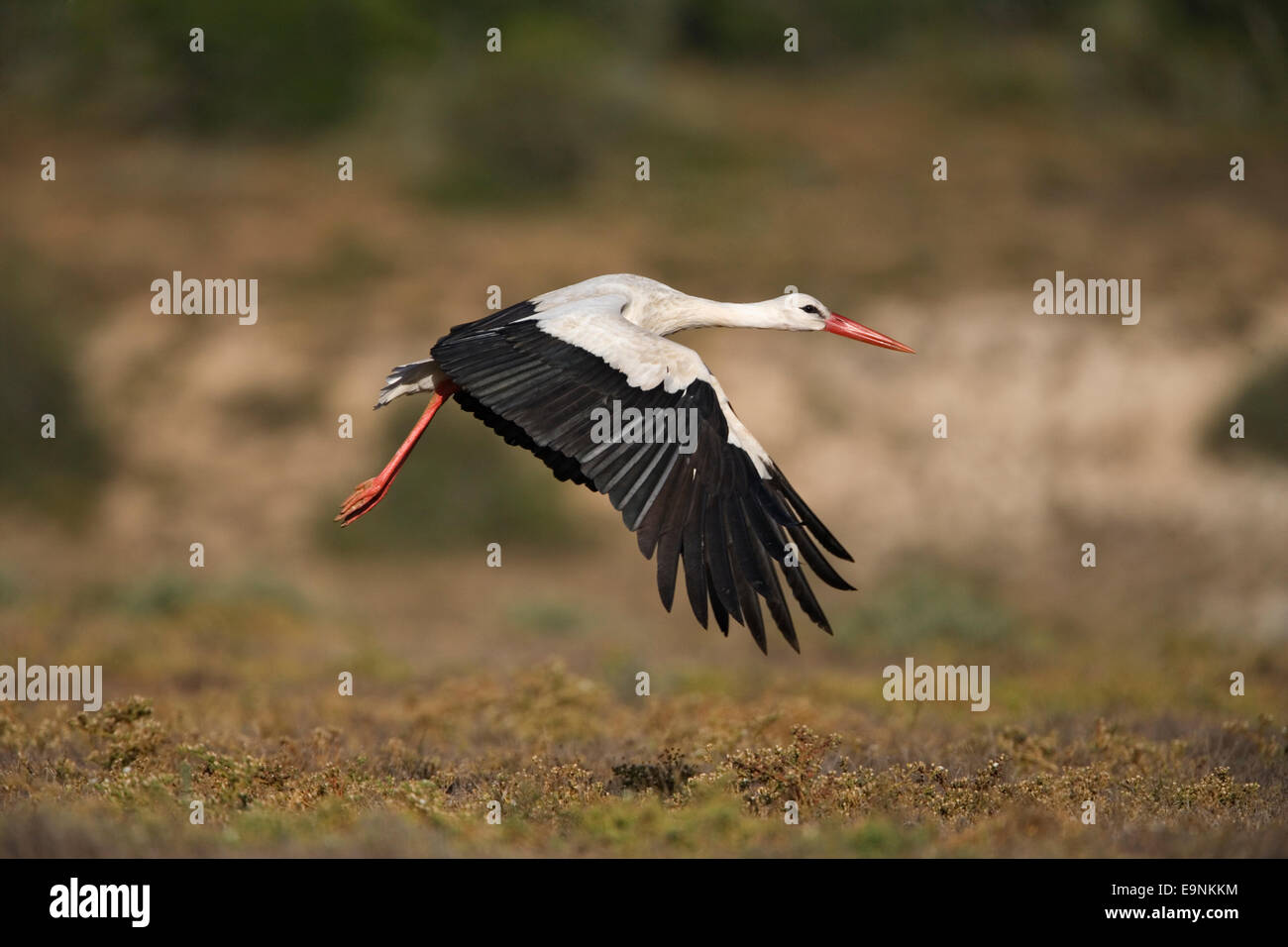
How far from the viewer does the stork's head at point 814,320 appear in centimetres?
884

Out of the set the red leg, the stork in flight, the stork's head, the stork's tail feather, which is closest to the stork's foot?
the red leg

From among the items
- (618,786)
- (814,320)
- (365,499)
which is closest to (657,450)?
(618,786)

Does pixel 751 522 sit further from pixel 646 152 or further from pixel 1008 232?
pixel 646 152

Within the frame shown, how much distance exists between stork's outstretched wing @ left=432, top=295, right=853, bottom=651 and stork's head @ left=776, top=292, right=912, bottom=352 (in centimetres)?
162

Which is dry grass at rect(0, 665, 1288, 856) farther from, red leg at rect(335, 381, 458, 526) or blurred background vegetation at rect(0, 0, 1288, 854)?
red leg at rect(335, 381, 458, 526)

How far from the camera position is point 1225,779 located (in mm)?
7125

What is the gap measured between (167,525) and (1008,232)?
1381cm

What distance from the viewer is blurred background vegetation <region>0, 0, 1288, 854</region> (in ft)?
37.4

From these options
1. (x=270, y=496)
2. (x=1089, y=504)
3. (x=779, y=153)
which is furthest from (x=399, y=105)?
(x=1089, y=504)

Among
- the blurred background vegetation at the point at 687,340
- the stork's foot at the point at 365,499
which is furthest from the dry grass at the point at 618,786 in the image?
the stork's foot at the point at 365,499

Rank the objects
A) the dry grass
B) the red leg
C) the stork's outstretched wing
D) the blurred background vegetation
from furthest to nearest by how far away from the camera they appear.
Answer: the blurred background vegetation
the red leg
the stork's outstretched wing
the dry grass

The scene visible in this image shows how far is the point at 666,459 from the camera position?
6.61 m

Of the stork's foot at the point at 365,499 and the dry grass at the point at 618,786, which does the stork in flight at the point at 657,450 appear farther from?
the dry grass at the point at 618,786

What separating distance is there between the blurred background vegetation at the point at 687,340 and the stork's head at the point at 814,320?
87.4 inches
